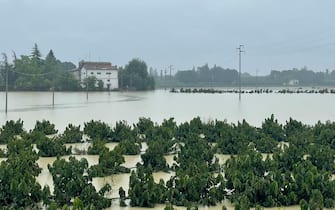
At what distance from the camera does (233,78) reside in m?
98.9

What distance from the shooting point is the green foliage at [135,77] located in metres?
54.8

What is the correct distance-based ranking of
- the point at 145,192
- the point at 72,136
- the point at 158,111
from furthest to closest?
the point at 158,111 < the point at 72,136 < the point at 145,192

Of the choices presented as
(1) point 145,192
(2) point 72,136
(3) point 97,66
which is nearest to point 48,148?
(2) point 72,136

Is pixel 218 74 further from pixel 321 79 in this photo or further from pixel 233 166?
pixel 233 166

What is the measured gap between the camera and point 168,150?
8781 mm

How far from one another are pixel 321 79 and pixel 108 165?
330 feet

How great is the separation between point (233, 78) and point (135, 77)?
47829 millimetres

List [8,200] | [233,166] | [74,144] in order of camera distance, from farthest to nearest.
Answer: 1. [74,144]
2. [233,166]
3. [8,200]

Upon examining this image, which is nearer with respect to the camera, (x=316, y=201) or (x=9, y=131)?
(x=316, y=201)

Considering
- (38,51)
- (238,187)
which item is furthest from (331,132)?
(38,51)

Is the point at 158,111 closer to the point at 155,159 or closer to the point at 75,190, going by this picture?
the point at 155,159

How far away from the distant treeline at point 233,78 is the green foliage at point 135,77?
28647 millimetres

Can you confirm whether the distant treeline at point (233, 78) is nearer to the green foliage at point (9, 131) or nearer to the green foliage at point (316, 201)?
the green foliage at point (9, 131)

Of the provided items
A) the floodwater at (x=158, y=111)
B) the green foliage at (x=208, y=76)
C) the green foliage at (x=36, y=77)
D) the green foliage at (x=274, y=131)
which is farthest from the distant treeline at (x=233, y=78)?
the green foliage at (x=274, y=131)
